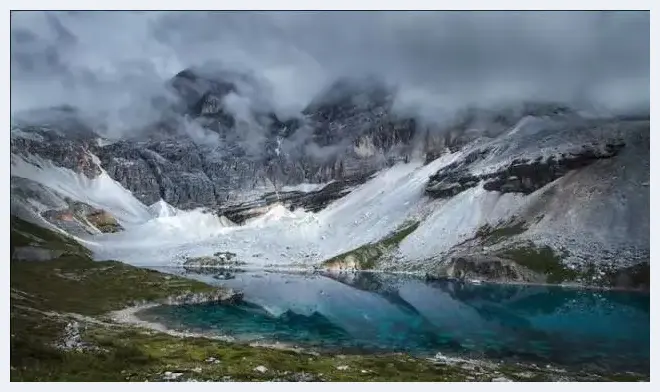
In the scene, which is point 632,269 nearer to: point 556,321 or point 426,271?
point 556,321

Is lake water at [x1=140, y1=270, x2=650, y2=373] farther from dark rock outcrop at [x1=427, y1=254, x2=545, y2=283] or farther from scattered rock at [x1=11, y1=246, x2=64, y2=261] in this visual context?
scattered rock at [x1=11, y1=246, x2=64, y2=261]

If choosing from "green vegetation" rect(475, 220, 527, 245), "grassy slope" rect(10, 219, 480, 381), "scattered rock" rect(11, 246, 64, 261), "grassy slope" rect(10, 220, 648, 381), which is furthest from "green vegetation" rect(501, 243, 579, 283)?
"scattered rock" rect(11, 246, 64, 261)

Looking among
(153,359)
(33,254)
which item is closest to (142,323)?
(153,359)

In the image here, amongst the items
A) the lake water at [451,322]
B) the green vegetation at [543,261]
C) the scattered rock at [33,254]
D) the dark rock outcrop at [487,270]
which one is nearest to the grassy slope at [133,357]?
the lake water at [451,322]

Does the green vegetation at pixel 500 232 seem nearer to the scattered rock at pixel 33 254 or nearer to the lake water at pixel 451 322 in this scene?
the lake water at pixel 451 322

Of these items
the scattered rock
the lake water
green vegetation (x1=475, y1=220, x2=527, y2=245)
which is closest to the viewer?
the lake water
